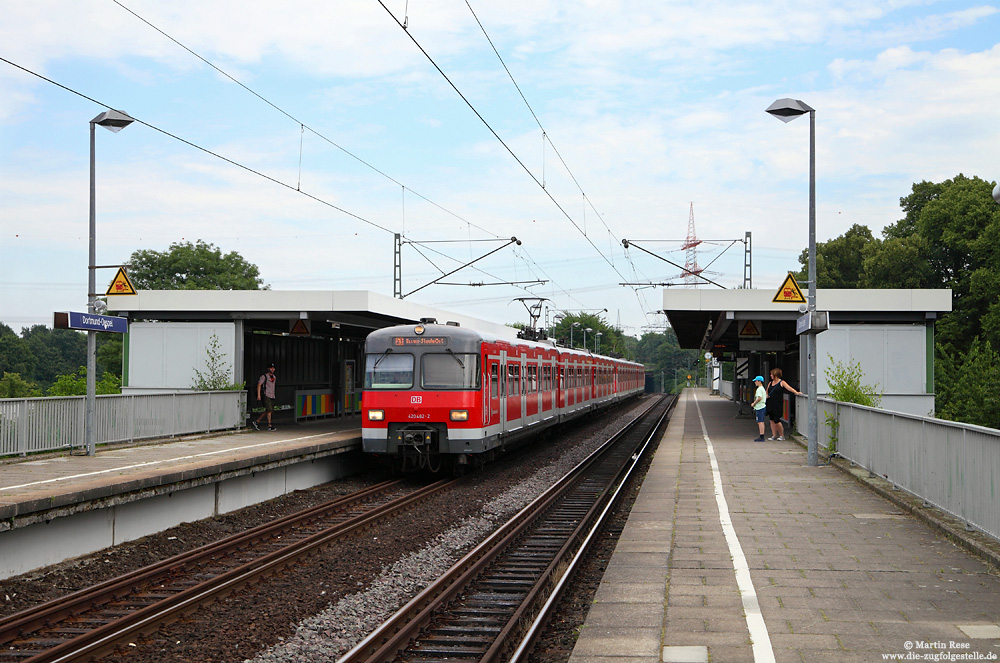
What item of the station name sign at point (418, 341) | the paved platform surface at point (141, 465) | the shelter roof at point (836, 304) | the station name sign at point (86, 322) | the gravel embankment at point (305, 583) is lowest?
the gravel embankment at point (305, 583)

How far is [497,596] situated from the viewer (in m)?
8.27

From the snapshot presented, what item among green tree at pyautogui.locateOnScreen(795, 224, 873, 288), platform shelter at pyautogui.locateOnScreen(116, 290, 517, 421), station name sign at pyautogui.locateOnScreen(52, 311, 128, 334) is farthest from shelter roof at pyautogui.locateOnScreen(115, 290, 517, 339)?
green tree at pyautogui.locateOnScreen(795, 224, 873, 288)

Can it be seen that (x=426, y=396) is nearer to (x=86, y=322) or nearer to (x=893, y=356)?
(x=86, y=322)

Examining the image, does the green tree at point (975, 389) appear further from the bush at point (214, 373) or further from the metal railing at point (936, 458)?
the bush at point (214, 373)

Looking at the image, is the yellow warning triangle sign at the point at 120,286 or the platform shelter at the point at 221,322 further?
the platform shelter at the point at 221,322

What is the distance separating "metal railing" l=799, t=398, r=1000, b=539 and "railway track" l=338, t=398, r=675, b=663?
3.74 meters

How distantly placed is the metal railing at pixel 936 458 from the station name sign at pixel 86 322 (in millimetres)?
11646

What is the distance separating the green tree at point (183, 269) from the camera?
63688 mm

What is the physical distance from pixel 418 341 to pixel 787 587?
9.80 metres

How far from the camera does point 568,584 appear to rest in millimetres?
8336

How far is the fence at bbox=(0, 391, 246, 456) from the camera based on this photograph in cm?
1431

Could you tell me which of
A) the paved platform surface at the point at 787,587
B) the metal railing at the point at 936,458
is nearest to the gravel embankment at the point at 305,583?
the paved platform surface at the point at 787,587

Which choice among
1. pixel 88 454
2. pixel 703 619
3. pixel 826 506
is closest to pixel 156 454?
pixel 88 454

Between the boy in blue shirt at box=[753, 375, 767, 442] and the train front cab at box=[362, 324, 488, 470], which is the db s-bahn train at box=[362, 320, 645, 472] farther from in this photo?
the boy in blue shirt at box=[753, 375, 767, 442]
